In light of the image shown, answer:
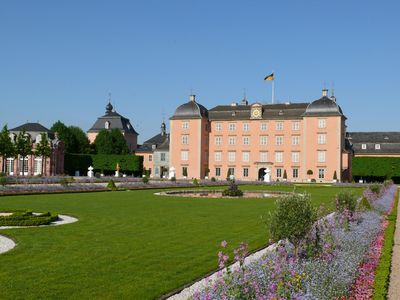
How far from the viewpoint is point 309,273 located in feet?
22.8

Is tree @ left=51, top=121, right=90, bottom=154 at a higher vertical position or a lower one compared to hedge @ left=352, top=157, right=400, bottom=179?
higher

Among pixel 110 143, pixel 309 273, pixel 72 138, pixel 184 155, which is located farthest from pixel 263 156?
pixel 309 273

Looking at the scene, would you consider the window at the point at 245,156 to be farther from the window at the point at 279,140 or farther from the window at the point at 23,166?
the window at the point at 23,166

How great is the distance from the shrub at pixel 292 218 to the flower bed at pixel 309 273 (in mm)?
281

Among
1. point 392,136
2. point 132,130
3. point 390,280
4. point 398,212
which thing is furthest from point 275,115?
point 390,280

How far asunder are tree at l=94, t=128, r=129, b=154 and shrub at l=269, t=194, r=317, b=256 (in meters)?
67.5

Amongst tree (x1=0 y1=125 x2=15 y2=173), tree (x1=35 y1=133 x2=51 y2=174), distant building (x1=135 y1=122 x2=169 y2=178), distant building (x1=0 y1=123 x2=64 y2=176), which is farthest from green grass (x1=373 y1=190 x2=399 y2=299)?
distant building (x1=135 y1=122 x2=169 y2=178)

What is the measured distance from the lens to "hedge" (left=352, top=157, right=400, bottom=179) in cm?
6069

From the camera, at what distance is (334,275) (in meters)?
6.97

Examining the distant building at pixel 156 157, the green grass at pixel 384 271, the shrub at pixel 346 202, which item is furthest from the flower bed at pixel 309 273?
the distant building at pixel 156 157

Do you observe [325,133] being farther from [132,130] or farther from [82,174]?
[132,130]

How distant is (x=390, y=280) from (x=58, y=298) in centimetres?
549

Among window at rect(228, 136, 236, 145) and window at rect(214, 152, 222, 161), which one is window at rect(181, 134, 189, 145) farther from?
window at rect(228, 136, 236, 145)

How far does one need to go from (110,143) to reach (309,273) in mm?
69204
